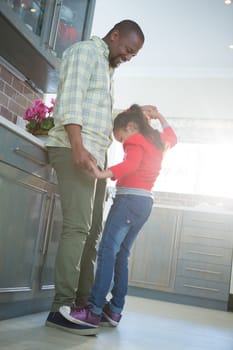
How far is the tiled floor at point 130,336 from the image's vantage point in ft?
5.34

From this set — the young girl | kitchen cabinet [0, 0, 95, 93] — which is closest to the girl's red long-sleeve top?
the young girl

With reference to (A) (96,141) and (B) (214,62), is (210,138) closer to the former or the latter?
(B) (214,62)

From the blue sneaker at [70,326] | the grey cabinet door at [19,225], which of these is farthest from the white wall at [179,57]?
the blue sneaker at [70,326]

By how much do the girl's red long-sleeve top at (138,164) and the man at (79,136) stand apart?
0.10m

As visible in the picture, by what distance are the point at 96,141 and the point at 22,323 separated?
798 millimetres

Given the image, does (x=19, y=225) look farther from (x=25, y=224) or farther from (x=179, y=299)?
(x=179, y=299)

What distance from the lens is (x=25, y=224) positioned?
6.88 ft

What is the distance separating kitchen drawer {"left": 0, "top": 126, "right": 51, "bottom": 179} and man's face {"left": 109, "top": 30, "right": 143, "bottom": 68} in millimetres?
511

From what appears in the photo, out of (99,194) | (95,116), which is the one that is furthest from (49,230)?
(95,116)

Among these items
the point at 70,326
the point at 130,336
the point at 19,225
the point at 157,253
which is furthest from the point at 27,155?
the point at 157,253

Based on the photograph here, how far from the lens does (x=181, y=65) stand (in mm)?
5371

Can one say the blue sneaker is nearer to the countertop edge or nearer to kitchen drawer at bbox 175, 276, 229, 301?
the countertop edge

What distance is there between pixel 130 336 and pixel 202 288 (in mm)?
2480

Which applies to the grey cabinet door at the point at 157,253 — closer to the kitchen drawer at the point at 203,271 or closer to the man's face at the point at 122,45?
the kitchen drawer at the point at 203,271
